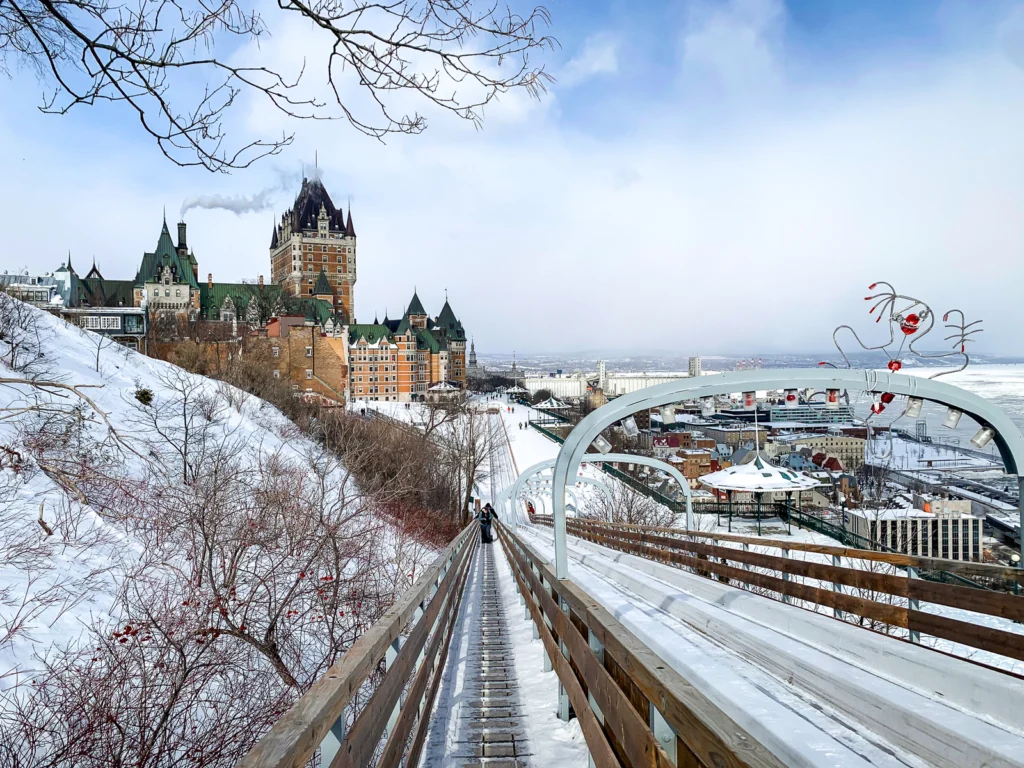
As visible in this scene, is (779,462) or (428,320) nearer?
(779,462)

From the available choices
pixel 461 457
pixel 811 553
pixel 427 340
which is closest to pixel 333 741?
pixel 811 553

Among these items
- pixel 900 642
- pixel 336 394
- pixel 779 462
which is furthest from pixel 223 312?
pixel 900 642

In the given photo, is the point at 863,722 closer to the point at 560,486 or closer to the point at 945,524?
the point at 560,486

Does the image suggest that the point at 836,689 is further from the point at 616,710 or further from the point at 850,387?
the point at 850,387

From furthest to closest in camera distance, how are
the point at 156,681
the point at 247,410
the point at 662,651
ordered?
the point at 247,410
the point at 156,681
the point at 662,651

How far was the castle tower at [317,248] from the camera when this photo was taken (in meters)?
134

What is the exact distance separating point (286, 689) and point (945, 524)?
1567 cm

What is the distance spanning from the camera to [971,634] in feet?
13.3

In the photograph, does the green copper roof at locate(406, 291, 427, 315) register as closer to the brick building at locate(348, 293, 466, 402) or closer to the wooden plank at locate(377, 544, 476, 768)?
the brick building at locate(348, 293, 466, 402)

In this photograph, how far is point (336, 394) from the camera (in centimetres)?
6206

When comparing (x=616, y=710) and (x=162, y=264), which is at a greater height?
(x=162, y=264)

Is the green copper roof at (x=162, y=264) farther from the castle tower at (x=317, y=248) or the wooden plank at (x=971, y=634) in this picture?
the wooden plank at (x=971, y=634)

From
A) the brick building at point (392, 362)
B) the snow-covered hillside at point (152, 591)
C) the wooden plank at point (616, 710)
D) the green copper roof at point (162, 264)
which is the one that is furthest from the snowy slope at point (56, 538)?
the brick building at point (392, 362)

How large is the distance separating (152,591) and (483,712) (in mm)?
5732
